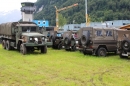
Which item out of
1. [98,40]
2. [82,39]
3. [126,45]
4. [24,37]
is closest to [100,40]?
[98,40]

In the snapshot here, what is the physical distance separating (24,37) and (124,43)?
265 inches

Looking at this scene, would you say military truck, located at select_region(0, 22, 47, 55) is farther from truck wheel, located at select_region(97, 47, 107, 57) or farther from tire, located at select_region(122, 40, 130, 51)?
tire, located at select_region(122, 40, 130, 51)

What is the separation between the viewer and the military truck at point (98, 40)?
1398 cm

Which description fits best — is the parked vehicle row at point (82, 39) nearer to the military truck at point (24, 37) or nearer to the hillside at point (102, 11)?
the military truck at point (24, 37)

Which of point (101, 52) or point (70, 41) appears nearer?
point (101, 52)

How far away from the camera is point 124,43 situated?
12750 millimetres

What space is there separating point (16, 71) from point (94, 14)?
293 feet

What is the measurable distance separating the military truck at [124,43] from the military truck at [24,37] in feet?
16.7

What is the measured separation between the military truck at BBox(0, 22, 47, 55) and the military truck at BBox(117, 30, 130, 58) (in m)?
5.10

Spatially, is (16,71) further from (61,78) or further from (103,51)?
(103,51)

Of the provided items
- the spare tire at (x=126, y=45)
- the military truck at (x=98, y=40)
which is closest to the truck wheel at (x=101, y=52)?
the military truck at (x=98, y=40)

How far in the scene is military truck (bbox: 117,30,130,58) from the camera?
12599mm

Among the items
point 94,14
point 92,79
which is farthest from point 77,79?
point 94,14

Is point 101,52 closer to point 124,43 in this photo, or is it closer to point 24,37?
point 124,43
